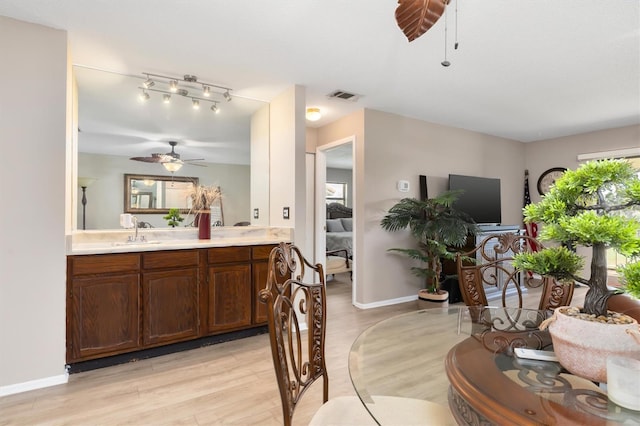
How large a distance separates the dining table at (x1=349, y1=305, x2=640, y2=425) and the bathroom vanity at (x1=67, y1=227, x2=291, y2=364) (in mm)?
1679

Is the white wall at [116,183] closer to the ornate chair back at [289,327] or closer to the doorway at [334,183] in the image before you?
the doorway at [334,183]

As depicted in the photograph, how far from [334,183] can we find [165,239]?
18.3 feet

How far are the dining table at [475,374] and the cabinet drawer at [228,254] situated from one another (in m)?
1.67

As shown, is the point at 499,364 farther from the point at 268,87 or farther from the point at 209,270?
the point at 268,87

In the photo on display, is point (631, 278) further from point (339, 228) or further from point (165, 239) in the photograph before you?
point (339, 228)

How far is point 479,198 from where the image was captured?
4.89m

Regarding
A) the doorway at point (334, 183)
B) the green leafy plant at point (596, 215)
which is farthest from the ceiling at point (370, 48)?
the green leafy plant at point (596, 215)

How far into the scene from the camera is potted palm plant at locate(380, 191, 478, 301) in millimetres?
3719

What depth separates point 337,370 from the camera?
94.4 inches

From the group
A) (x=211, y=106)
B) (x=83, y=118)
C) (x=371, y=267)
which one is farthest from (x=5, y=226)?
(x=371, y=267)

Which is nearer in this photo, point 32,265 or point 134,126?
point 32,265

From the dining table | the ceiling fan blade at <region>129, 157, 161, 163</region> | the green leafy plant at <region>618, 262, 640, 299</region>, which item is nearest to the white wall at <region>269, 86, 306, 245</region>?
the ceiling fan blade at <region>129, 157, 161, 163</region>

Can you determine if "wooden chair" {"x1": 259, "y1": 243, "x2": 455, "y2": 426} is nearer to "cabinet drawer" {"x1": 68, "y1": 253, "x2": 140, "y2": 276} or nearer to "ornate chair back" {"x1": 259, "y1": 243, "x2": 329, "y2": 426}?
"ornate chair back" {"x1": 259, "y1": 243, "x2": 329, "y2": 426}

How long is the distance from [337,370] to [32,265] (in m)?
2.22
